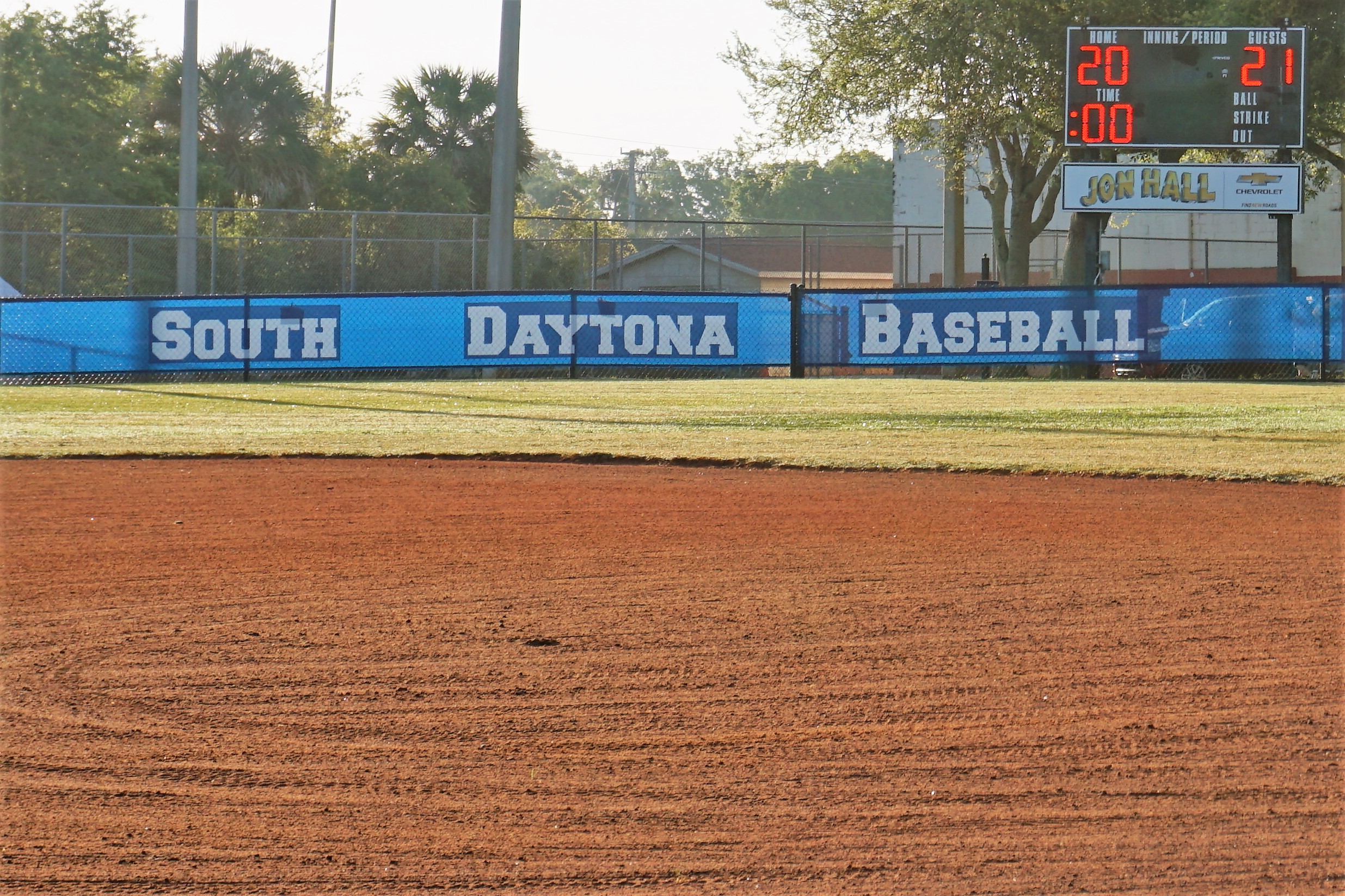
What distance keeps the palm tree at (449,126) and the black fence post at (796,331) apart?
2001cm

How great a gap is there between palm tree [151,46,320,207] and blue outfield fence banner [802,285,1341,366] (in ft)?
70.7

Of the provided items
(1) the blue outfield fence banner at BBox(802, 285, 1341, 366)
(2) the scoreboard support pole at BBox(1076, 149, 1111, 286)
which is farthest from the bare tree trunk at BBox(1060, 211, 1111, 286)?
(1) the blue outfield fence banner at BBox(802, 285, 1341, 366)

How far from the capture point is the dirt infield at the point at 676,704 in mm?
3154

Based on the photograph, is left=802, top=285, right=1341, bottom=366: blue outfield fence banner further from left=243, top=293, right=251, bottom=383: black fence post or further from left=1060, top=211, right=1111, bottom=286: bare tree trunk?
left=1060, top=211, right=1111, bottom=286: bare tree trunk

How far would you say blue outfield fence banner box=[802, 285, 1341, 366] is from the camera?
2108 cm

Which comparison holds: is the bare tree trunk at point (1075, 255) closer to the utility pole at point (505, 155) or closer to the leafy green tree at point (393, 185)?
the utility pole at point (505, 155)

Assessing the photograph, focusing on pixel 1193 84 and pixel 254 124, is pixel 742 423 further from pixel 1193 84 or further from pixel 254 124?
pixel 254 124

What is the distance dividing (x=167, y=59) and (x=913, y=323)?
90.8ft

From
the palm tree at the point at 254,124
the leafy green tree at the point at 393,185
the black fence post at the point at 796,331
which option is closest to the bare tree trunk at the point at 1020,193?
the black fence post at the point at 796,331

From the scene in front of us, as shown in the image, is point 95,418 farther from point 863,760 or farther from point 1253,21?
point 1253,21

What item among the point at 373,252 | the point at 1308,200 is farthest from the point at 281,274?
the point at 1308,200

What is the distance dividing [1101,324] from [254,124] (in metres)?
Answer: 25.1

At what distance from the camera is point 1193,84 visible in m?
22.5

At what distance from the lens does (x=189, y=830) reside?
3.30 m
